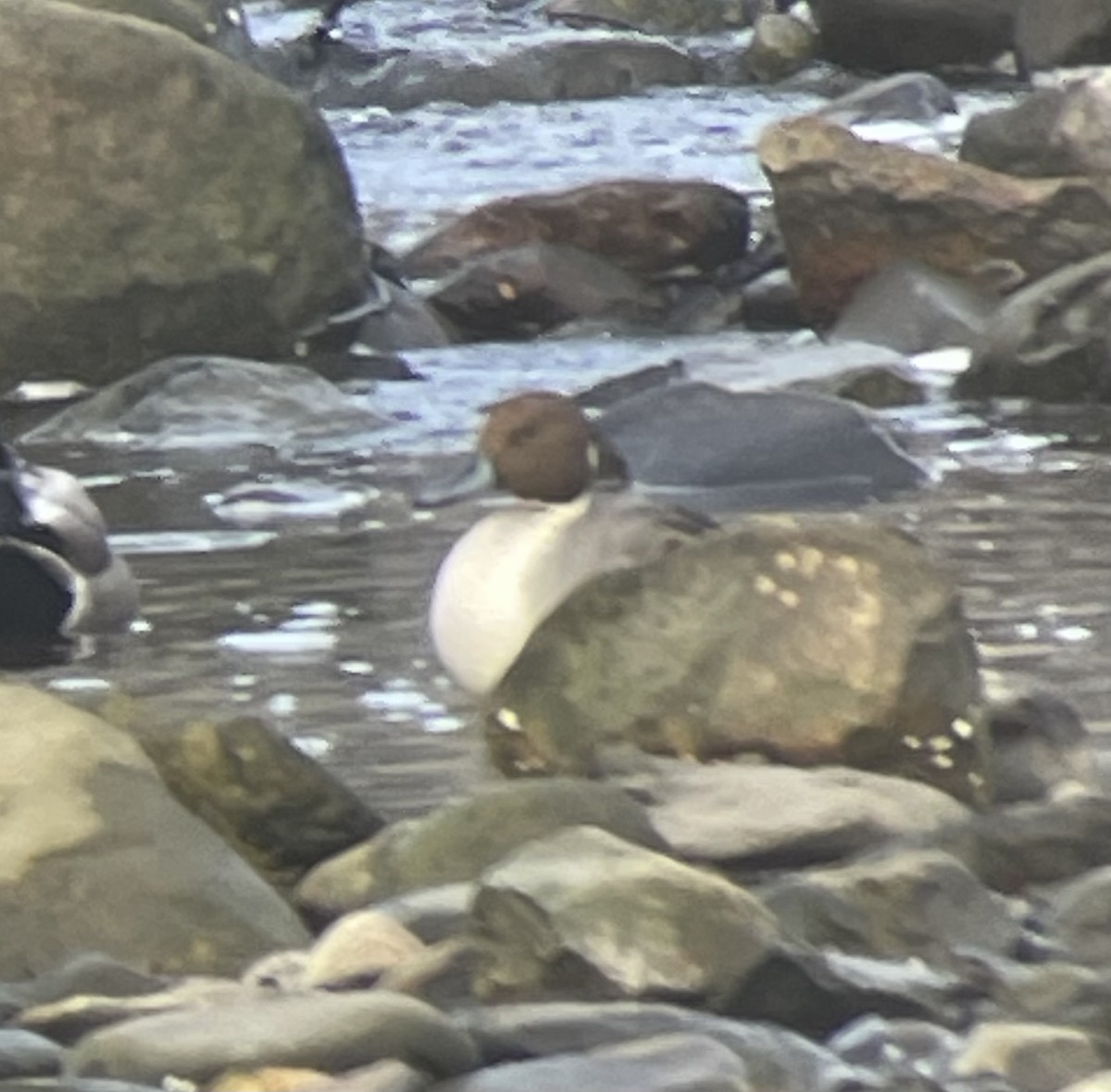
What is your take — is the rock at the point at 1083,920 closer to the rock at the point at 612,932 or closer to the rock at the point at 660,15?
the rock at the point at 612,932

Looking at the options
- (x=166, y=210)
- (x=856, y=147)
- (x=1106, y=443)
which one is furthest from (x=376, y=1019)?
(x=856, y=147)

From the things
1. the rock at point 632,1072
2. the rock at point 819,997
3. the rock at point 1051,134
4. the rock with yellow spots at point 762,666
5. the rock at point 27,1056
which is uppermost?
the rock at point 632,1072

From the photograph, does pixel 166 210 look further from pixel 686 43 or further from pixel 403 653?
pixel 686 43

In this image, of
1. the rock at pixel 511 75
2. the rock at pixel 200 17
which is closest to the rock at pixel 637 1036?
the rock at pixel 200 17

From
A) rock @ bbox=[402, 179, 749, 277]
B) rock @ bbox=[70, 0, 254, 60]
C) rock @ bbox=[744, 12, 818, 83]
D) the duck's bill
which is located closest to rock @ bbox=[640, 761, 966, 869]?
the duck's bill

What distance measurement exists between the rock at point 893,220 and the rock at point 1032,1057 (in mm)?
7923

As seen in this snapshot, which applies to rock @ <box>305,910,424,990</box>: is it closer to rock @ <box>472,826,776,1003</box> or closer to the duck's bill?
rock @ <box>472,826,776,1003</box>

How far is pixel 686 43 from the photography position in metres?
25.3

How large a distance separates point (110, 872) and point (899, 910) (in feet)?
3.00

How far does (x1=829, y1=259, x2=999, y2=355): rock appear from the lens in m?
10.8

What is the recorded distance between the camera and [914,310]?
36.3ft

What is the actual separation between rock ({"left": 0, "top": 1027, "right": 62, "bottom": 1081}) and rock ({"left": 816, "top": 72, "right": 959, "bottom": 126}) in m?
14.1

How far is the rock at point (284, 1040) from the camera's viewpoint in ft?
11.2

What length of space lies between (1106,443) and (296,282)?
10.6 feet
